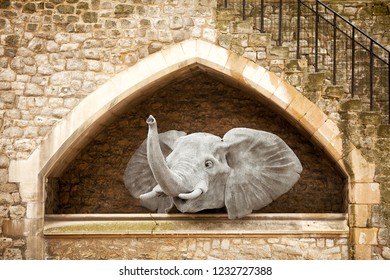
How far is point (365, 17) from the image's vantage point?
885cm

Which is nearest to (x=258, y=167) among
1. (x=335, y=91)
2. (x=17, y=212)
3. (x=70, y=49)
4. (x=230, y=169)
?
(x=230, y=169)

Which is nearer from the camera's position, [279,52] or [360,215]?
[360,215]

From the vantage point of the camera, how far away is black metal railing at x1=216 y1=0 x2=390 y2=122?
838 cm

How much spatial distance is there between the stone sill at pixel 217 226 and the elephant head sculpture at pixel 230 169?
0.49 feet

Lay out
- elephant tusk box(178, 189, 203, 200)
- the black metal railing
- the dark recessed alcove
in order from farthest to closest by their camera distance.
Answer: the dark recessed alcove, the black metal railing, elephant tusk box(178, 189, 203, 200)

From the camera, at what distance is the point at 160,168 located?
277 inches

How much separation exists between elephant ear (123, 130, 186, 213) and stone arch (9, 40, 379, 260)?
2.04 ft

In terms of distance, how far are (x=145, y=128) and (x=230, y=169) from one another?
154cm

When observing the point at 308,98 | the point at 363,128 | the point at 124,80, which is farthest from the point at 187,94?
the point at 363,128

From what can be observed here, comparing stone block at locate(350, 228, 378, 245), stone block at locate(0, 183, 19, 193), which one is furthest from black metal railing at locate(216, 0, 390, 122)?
stone block at locate(0, 183, 19, 193)

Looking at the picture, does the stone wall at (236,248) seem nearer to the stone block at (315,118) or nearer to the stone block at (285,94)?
the stone block at (315,118)

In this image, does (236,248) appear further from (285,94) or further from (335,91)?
(335,91)

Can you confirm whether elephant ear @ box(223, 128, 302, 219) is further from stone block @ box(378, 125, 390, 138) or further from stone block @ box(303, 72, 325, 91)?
stone block @ box(378, 125, 390, 138)

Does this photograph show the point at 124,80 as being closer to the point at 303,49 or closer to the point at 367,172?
the point at 303,49
